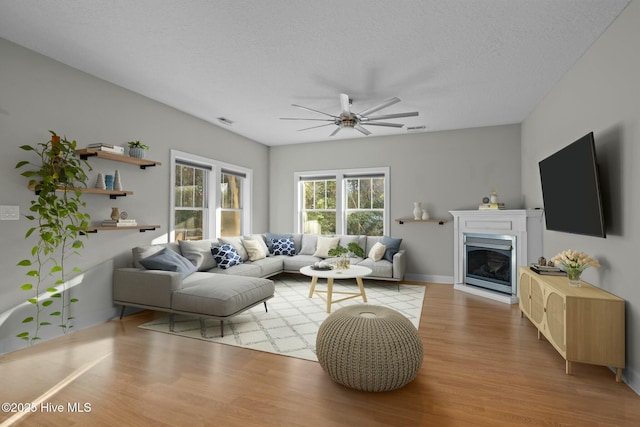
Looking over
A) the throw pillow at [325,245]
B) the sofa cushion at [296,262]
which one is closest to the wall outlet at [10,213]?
the sofa cushion at [296,262]

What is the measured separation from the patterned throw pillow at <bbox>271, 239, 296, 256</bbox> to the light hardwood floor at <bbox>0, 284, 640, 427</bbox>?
2.97m

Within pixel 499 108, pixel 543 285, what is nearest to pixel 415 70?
pixel 499 108

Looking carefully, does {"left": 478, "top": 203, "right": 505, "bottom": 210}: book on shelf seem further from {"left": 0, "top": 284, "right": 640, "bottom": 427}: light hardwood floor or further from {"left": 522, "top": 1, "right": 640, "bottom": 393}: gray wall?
{"left": 0, "top": 284, "right": 640, "bottom": 427}: light hardwood floor

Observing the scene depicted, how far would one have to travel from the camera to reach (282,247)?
6051 millimetres

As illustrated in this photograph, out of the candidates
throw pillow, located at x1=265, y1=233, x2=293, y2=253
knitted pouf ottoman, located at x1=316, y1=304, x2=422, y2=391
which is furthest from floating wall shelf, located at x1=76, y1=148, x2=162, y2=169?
knitted pouf ottoman, located at x1=316, y1=304, x2=422, y2=391

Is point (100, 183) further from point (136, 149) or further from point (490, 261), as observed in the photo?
point (490, 261)

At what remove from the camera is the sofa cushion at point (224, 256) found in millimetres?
4652

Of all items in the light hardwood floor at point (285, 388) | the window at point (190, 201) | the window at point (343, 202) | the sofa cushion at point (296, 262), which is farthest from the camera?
the window at point (343, 202)

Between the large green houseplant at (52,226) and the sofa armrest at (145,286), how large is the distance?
45 cm

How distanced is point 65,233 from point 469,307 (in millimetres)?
Answer: 4663

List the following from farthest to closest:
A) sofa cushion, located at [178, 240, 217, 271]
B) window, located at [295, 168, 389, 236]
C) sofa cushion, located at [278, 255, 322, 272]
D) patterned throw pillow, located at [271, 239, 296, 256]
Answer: window, located at [295, 168, 389, 236]
patterned throw pillow, located at [271, 239, 296, 256]
sofa cushion, located at [278, 255, 322, 272]
sofa cushion, located at [178, 240, 217, 271]

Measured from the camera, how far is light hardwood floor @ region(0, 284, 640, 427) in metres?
1.94

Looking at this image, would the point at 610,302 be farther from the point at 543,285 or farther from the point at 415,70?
the point at 415,70

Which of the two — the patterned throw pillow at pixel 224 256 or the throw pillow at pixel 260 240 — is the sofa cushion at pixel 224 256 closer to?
the patterned throw pillow at pixel 224 256
